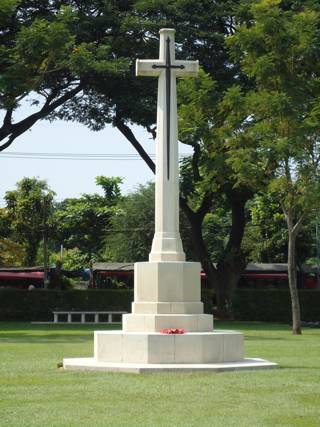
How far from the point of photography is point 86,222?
262ft

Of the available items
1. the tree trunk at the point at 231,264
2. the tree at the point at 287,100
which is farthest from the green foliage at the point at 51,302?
the tree at the point at 287,100

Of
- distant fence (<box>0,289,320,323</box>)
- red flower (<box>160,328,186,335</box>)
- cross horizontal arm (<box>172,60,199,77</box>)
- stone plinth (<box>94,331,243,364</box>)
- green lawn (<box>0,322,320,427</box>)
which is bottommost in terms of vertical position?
green lawn (<box>0,322,320,427</box>)

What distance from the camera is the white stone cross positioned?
18.3 meters

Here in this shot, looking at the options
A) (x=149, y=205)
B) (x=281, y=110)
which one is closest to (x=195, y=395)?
(x=281, y=110)

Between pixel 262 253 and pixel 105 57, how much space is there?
3646 centimetres

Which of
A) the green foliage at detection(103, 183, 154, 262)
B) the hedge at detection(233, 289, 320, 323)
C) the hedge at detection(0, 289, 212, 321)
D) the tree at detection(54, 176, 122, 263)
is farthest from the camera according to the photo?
the tree at detection(54, 176, 122, 263)

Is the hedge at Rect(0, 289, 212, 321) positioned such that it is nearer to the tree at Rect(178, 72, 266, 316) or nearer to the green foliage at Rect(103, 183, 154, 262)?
the tree at Rect(178, 72, 266, 316)

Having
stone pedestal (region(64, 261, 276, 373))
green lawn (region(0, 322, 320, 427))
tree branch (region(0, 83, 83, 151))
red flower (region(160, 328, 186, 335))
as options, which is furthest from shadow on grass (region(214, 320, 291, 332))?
red flower (region(160, 328, 186, 335))

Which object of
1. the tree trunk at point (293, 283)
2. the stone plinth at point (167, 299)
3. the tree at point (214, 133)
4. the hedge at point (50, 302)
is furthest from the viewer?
the hedge at point (50, 302)

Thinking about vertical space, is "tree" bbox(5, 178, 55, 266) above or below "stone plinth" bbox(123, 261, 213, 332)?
above

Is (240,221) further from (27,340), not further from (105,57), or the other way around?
(27,340)

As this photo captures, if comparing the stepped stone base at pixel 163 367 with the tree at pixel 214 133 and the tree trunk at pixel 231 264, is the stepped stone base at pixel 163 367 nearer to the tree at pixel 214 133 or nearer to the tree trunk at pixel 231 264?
the tree at pixel 214 133

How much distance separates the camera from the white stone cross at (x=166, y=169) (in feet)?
60.2

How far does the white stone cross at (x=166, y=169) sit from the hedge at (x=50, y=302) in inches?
973
